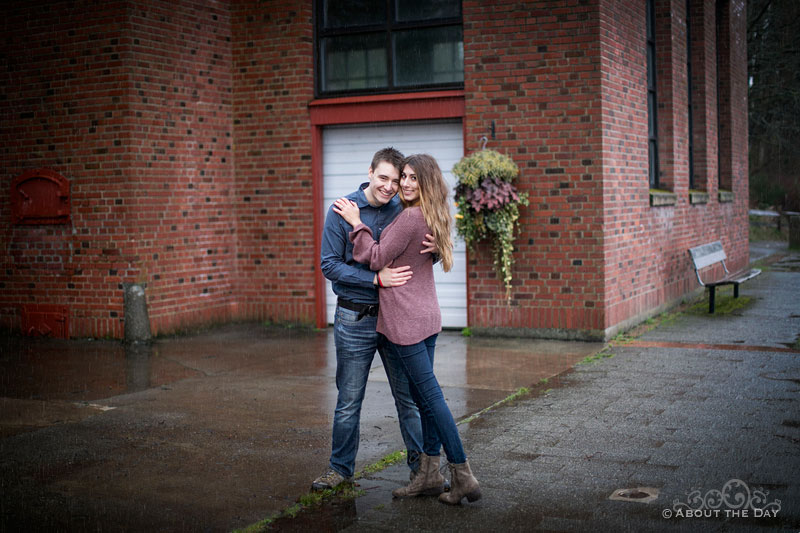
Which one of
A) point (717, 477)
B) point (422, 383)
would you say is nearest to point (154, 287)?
point (422, 383)

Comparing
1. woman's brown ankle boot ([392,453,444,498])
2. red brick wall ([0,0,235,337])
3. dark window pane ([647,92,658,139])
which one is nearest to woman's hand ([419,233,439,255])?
woman's brown ankle boot ([392,453,444,498])

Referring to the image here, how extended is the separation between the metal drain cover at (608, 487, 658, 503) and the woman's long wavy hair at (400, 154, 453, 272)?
157 centimetres

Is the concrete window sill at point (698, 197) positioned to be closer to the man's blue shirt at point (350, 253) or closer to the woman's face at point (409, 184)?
the man's blue shirt at point (350, 253)

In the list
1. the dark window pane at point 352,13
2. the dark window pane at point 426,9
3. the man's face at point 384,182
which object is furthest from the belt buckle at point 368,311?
the dark window pane at point 352,13

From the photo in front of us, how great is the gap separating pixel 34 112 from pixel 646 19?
841cm

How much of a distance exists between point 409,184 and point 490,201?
5165 millimetres

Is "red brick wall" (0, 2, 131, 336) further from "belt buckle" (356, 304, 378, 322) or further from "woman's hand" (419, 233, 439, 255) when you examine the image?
"woman's hand" (419, 233, 439, 255)

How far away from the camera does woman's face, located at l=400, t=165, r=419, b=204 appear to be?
4707 mm

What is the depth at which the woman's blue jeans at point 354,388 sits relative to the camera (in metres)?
4.87

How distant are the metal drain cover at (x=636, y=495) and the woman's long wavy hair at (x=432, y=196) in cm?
157

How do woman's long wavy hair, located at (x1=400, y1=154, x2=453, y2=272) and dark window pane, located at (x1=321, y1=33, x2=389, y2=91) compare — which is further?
dark window pane, located at (x1=321, y1=33, x2=389, y2=91)

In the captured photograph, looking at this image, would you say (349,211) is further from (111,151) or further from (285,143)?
(285,143)

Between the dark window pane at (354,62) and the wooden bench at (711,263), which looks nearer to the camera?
the dark window pane at (354,62)

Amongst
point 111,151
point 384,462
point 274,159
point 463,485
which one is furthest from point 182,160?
point 463,485
